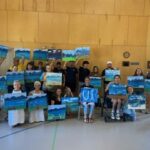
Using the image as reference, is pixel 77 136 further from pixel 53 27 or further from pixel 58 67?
pixel 53 27

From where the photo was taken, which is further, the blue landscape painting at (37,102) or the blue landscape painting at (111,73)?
the blue landscape painting at (111,73)

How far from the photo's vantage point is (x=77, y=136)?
5.73 metres

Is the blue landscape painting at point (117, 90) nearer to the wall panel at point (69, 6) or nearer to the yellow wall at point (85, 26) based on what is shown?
the yellow wall at point (85, 26)

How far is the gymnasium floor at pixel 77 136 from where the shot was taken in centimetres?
513

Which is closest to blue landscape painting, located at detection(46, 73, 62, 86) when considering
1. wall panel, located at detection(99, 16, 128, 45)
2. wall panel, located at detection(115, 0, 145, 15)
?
wall panel, located at detection(99, 16, 128, 45)

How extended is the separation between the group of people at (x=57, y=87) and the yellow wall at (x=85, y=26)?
0.68 metres

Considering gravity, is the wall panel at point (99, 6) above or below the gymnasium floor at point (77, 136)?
above

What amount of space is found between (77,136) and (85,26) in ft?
12.8

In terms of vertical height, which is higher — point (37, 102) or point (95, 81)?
point (95, 81)

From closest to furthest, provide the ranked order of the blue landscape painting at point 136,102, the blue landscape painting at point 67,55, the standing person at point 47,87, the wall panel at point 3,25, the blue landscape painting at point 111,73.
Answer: the blue landscape painting at point 136,102 → the standing person at point 47,87 → the blue landscape painting at point 111,73 → the blue landscape painting at point 67,55 → the wall panel at point 3,25

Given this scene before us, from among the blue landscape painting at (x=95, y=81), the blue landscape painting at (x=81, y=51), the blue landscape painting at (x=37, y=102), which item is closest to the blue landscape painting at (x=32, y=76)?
the blue landscape painting at (x=37, y=102)

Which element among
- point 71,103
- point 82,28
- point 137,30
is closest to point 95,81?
point 71,103

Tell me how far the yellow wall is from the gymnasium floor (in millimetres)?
2624

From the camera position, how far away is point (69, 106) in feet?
23.0
